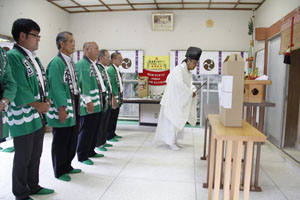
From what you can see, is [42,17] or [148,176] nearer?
[148,176]

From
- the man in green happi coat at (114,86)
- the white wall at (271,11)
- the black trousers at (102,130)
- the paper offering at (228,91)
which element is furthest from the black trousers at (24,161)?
the white wall at (271,11)

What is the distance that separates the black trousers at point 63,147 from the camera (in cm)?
235

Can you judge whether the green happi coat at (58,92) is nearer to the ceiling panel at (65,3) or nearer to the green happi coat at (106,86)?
the green happi coat at (106,86)

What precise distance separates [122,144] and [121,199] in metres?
1.90

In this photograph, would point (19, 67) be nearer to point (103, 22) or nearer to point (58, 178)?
point (58, 178)

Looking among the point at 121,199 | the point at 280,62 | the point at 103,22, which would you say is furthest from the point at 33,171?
the point at 103,22

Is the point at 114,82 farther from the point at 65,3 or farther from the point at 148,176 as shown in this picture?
the point at 65,3

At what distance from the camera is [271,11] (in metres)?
4.43

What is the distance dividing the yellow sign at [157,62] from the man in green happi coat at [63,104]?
12.0ft

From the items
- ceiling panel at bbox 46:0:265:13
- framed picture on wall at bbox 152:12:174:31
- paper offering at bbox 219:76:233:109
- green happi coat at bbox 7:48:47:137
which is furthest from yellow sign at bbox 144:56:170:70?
paper offering at bbox 219:76:233:109

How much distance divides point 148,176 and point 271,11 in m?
3.87

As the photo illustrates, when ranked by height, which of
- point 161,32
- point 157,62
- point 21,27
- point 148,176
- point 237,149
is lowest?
point 148,176

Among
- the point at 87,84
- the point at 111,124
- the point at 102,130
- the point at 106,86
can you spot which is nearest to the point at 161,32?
the point at 111,124

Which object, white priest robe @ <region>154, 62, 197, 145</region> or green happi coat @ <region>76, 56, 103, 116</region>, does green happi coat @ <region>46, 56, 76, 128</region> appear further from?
white priest robe @ <region>154, 62, 197, 145</region>
